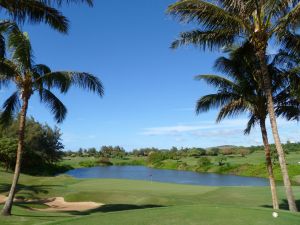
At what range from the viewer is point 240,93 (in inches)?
785

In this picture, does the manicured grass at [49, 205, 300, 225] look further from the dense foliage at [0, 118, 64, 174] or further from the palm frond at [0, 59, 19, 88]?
the dense foliage at [0, 118, 64, 174]

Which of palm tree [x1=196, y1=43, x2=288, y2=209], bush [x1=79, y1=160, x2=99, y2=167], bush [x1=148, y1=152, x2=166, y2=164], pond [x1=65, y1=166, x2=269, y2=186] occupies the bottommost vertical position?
pond [x1=65, y1=166, x2=269, y2=186]

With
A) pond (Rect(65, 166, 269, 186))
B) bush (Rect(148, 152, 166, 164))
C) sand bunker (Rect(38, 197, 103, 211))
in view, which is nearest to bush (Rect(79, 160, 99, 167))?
bush (Rect(148, 152, 166, 164))

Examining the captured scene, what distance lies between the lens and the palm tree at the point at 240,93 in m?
19.7

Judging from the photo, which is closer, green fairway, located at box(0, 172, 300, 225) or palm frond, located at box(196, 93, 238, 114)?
green fairway, located at box(0, 172, 300, 225)

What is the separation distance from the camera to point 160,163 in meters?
113

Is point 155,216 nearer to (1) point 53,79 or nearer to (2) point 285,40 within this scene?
(1) point 53,79

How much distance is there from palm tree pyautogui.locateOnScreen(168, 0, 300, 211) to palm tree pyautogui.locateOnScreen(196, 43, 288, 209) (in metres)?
3.34

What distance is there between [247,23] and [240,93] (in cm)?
530

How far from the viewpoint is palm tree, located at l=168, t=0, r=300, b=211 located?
1443 cm

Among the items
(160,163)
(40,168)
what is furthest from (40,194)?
(160,163)

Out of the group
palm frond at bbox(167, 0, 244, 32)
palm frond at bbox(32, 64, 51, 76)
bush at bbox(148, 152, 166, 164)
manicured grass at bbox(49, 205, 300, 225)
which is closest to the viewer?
manicured grass at bbox(49, 205, 300, 225)

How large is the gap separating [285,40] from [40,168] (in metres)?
50.1

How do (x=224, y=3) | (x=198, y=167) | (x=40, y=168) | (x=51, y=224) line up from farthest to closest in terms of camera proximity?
(x=198, y=167) → (x=40, y=168) → (x=224, y=3) → (x=51, y=224)
